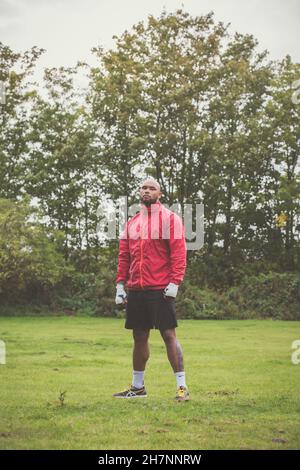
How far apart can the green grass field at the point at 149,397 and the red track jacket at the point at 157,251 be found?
1.39 m

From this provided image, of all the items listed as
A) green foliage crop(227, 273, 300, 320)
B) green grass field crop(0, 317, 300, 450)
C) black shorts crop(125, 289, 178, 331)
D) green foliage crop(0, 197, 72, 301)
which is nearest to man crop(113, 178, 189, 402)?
black shorts crop(125, 289, 178, 331)

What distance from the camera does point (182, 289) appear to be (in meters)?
27.7

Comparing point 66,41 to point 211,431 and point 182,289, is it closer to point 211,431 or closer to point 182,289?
point 182,289

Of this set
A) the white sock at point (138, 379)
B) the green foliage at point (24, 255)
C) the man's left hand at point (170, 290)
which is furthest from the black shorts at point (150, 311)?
the green foliage at point (24, 255)

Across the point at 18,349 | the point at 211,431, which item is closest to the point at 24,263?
the point at 18,349

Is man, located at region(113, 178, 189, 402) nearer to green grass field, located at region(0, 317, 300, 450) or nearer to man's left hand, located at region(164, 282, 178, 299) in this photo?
man's left hand, located at region(164, 282, 178, 299)

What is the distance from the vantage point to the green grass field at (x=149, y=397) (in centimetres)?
620

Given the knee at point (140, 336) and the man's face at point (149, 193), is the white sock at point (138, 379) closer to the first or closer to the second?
the knee at point (140, 336)

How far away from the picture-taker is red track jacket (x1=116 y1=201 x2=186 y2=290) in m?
8.49

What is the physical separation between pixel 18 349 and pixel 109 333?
4826 mm

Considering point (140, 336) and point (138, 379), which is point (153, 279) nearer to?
point (140, 336)

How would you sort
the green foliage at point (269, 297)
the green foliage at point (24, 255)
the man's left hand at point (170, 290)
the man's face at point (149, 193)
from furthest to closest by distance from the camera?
1. the green foliage at point (269, 297)
2. the green foliage at point (24, 255)
3. the man's face at point (149, 193)
4. the man's left hand at point (170, 290)

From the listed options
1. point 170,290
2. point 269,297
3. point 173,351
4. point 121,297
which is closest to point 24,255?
point 269,297

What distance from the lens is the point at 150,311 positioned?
8523 mm
